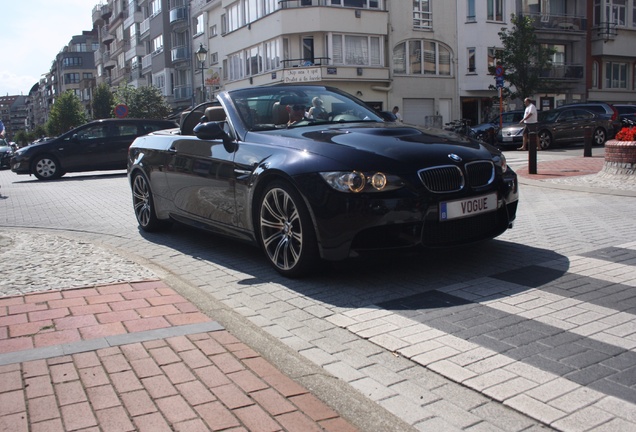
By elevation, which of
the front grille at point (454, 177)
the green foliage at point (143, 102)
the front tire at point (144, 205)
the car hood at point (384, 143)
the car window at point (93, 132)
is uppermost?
the green foliage at point (143, 102)

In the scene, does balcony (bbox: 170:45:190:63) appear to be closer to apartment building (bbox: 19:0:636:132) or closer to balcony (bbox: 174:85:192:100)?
apartment building (bbox: 19:0:636:132)

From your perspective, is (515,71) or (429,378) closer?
(429,378)

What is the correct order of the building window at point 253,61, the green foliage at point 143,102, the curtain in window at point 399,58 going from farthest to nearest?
the green foliage at point 143,102 → the building window at point 253,61 → the curtain in window at point 399,58

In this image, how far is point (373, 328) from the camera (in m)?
3.99

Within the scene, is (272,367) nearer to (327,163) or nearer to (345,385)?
(345,385)

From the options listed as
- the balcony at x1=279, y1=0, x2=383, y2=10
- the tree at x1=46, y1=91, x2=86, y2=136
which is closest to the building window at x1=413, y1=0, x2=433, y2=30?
the balcony at x1=279, y1=0, x2=383, y2=10

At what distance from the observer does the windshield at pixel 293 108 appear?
239 inches

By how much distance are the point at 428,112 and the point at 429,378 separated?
40937 mm

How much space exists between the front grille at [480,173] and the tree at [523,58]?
35415mm

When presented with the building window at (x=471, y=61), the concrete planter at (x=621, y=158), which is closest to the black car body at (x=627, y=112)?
the concrete planter at (x=621, y=158)

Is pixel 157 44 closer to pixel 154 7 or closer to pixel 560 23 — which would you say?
pixel 154 7

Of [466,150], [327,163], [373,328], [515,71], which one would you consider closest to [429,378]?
[373,328]

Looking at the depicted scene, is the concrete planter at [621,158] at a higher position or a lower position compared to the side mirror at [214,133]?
lower

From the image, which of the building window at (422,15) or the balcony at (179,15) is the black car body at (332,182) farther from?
the balcony at (179,15)
